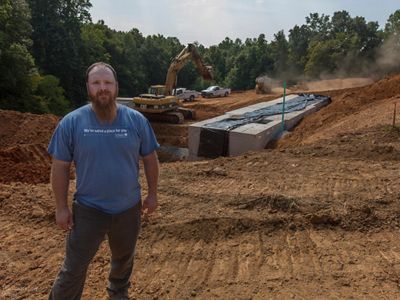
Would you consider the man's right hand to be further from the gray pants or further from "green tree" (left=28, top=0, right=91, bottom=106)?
"green tree" (left=28, top=0, right=91, bottom=106)

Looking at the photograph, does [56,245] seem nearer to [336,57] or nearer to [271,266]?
[271,266]

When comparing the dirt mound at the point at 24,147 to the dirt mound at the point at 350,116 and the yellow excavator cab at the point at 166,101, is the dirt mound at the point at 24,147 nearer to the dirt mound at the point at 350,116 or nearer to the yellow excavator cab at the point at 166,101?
the yellow excavator cab at the point at 166,101

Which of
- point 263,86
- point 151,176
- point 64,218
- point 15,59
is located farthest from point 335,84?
point 64,218

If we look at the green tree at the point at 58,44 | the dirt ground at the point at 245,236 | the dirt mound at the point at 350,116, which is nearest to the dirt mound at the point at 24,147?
the dirt ground at the point at 245,236

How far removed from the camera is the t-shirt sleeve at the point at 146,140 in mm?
3240

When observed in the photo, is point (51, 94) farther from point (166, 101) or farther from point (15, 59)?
point (166, 101)

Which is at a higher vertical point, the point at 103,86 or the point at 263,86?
the point at 103,86

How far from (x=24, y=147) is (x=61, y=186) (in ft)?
30.3

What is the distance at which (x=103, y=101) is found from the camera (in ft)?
9.95

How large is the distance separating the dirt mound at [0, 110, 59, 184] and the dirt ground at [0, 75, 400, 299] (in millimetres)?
83

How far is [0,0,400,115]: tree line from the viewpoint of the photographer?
91.9 ft

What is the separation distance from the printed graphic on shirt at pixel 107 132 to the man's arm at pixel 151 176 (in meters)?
0.33

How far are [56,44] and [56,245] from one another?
35.9m

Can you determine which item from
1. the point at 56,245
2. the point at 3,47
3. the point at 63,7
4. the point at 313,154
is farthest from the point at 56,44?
the point at 56,245
